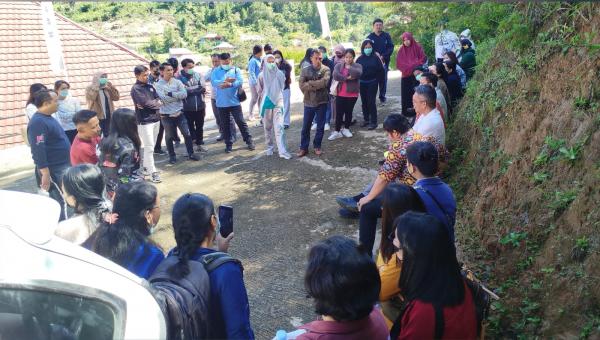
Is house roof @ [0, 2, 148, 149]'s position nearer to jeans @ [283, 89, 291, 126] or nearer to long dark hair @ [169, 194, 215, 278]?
jeans @ [283, 89, 291, 126]

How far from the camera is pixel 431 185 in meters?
3.45

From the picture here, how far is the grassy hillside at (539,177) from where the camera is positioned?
10.9 feet

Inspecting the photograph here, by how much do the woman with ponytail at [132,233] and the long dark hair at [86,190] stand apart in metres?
0.36

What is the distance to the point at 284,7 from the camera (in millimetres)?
40188

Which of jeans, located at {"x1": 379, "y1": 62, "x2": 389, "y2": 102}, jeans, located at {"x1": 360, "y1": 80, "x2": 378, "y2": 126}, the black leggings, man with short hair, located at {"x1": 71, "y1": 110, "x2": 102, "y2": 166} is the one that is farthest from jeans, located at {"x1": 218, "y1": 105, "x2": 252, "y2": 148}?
man with short hair, located at {"x1": 71, "y1": 110, "x2": 102, "y2": 166}

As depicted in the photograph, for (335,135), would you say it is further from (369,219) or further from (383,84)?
(369,219)

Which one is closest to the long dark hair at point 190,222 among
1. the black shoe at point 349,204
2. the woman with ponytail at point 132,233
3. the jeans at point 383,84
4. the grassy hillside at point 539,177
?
the woman with ponytail at point 132,233

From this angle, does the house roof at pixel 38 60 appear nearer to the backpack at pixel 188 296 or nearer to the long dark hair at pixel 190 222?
the long dark hair at pixel 190 222

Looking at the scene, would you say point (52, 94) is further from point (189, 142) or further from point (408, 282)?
point (408, 282)

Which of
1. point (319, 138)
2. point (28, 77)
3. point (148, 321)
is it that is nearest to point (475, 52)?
point (319, 138)

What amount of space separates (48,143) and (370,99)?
219 inches

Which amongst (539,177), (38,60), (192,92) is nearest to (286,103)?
(192,92)

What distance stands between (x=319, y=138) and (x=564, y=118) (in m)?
4.20

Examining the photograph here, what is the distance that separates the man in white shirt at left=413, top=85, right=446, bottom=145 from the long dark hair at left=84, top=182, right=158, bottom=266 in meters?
2.96
